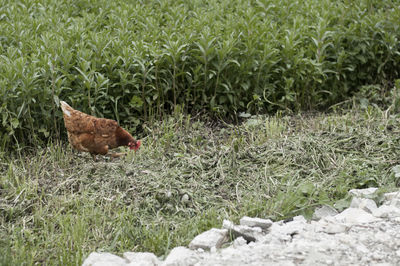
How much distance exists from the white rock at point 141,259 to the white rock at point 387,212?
155 cm

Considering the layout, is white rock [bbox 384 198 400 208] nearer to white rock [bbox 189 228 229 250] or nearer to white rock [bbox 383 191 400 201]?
white rock [bbox 383 191 400 201]

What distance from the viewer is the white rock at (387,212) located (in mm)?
3982

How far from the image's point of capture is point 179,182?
4.64m

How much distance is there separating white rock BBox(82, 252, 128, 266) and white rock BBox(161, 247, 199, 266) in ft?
0.97

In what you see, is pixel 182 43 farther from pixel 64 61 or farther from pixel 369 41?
pixel 369 41

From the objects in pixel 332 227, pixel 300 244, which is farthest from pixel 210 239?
pixel 332 227

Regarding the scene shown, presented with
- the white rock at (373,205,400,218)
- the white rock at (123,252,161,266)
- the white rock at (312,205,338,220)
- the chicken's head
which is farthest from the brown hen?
the white rock at (373,205,400,218)

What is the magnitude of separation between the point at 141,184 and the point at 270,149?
4.11ft

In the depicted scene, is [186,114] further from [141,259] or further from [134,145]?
[141,259]

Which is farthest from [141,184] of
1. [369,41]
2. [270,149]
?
[369,41]

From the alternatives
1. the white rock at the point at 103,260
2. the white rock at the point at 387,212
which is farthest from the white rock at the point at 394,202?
the white rock at the point at 103,260

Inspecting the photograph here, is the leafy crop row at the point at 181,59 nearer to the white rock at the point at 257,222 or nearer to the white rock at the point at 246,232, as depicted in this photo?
the white rock at the point at 257,222

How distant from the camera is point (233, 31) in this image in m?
6.46

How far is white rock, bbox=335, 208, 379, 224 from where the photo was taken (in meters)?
3.90
